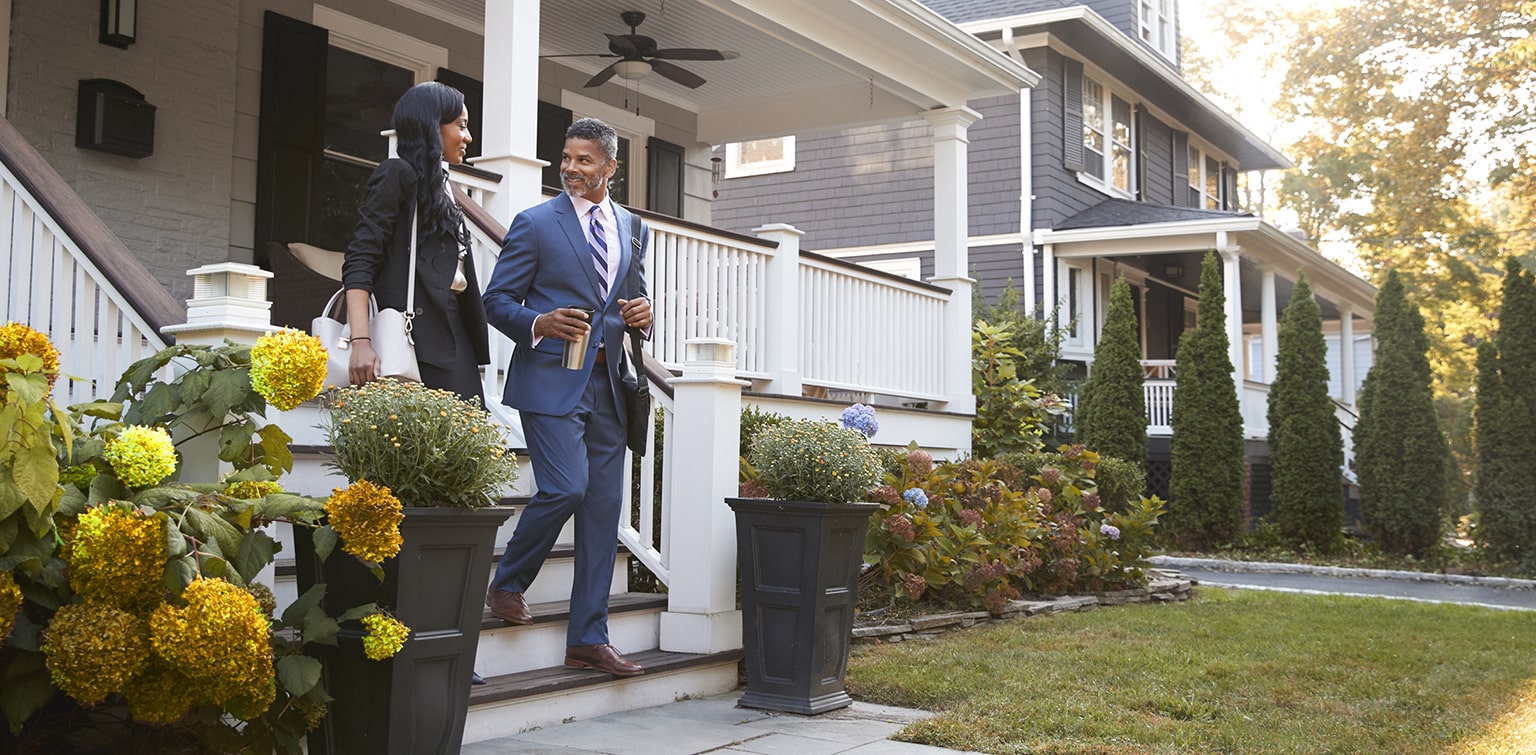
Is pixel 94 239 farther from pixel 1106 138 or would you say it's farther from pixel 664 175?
pixel 1106 138

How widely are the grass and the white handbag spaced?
197 cm

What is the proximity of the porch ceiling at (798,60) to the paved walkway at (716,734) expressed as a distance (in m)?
4.49

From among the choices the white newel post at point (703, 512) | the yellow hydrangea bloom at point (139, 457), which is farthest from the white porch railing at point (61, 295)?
the white newel post at point (703, 512)

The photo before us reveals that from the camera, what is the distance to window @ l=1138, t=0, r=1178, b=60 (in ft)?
68.2

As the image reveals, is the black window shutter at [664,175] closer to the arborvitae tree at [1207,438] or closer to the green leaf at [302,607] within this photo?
the arborvitae tree at [1207,438]

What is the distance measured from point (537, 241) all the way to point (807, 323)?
14.1 ft

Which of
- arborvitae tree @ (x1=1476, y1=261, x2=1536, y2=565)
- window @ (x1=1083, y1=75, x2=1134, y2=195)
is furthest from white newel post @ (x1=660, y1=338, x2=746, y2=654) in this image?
window @ (x1=1083, y1=75, x2=1134, y2=195)

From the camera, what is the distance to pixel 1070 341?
701 inches

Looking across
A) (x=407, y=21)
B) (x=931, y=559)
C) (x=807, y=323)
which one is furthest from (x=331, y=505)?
(x=407, y=21)

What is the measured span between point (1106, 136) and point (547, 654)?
16316 millimetres

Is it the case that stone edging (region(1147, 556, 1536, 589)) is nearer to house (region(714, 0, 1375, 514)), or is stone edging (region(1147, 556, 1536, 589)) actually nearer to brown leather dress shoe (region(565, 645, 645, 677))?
house (region(714, 0, 1375, 514))

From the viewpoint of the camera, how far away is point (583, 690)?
4.42 metres

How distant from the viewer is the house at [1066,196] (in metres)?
17.1

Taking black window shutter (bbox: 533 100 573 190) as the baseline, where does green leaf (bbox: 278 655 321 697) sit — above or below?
below
